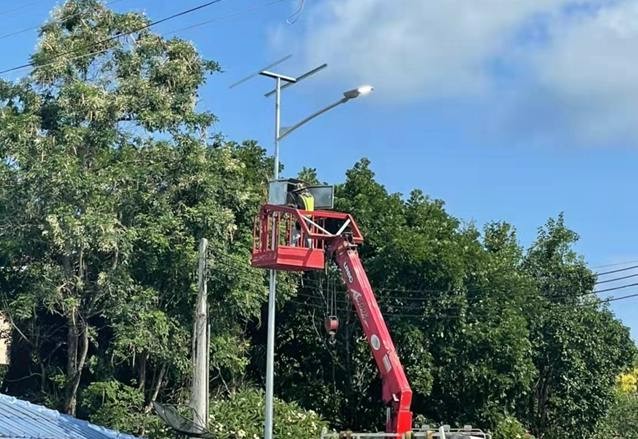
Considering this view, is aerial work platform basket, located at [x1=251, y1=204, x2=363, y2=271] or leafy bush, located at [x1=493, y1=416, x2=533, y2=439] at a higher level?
aerial work platform basket, located at [x1=251, y1=204, x2=363, y2=271]

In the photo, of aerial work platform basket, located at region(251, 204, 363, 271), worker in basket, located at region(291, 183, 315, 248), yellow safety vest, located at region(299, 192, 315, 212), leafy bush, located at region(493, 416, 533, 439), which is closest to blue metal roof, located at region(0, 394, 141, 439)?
aerial work platform basket, located at region(251, 204, 363, 271)

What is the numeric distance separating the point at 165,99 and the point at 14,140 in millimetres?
4435

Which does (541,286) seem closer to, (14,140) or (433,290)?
(433,290)

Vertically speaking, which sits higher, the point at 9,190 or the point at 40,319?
the point at 9,190

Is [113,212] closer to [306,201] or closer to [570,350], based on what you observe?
[306,201]

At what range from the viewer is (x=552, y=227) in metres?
42.8

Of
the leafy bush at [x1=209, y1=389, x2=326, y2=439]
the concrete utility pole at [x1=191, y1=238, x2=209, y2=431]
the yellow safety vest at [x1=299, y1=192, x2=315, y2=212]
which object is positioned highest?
the yellow safety vest at [x1=299, y1=192, x2=315, y2=212]

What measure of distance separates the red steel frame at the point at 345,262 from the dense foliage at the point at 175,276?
18.6 ft

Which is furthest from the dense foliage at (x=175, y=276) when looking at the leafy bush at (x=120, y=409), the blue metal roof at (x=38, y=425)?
the blue metal roof at (x=38, y=425)

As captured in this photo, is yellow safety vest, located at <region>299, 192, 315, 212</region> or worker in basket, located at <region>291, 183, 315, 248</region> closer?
worker in basket, located at <region>291, 183, 315, 248</region>

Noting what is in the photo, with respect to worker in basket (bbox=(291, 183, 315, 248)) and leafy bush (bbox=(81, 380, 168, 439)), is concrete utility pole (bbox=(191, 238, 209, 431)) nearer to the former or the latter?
leafy bush (bbox=(81, 380, 168, 439))

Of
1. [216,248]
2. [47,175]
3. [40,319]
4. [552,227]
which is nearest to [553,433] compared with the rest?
[552,227]

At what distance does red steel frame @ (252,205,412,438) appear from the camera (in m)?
17.7

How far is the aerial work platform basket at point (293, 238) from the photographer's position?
60.1ft
